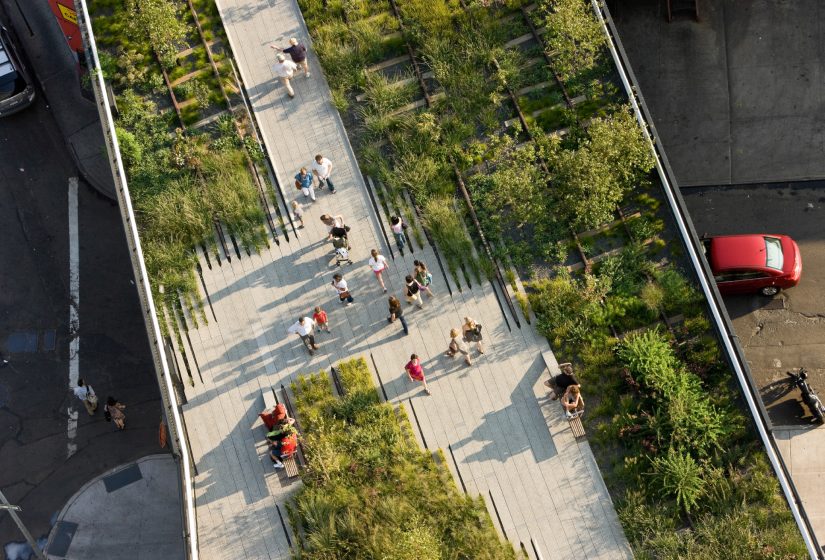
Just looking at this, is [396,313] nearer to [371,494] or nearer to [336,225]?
[336,225]

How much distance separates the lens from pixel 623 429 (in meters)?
20.5

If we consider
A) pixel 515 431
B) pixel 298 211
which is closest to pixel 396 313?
pixel 298 211

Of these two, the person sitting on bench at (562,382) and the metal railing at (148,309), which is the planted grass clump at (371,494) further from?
the person sitting on bench at (562,382)

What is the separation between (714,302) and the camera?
69.5 ft

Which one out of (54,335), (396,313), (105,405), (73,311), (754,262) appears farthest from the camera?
(73,311)

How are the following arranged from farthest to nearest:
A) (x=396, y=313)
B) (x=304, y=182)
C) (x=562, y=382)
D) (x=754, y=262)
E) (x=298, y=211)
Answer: (x=754, y=262), (x=298, y=211), (x=304, y=182), (x=396, y=313), (x=562, y=382)

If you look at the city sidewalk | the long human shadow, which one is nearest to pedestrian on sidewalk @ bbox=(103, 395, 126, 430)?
the city sidewalk

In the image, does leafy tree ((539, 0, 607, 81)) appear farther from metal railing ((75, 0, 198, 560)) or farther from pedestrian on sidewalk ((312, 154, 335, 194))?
metal railing ((75, 0, 198, 560))

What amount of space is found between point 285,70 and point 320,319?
7410mm

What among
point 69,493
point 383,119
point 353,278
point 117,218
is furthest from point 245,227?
point 69,493

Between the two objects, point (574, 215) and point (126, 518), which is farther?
point (126, 518)

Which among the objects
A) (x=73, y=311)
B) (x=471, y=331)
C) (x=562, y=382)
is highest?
(x=73, y=311)

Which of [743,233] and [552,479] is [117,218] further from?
[743,233]

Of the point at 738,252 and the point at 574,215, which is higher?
the point at 574,215
